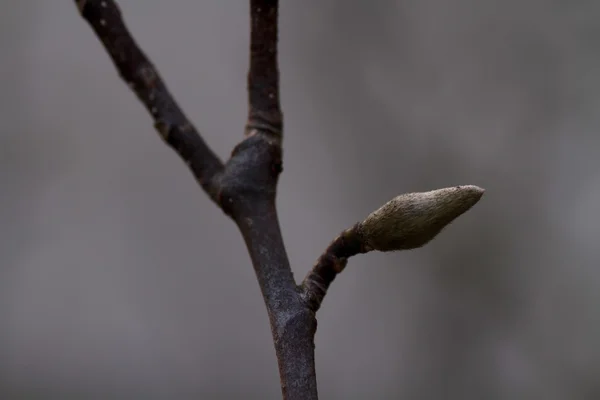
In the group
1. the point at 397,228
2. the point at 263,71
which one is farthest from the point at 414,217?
the point at 263,71

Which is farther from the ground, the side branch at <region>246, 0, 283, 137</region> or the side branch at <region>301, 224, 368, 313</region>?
the side branch at <region>246, 0, 283, 137</region>

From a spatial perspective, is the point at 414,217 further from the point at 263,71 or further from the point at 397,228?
the point at 263,71

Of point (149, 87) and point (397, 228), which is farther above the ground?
point (149, 87)

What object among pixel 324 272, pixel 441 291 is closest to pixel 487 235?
pixel 441 291

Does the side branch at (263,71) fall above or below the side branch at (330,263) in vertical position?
above

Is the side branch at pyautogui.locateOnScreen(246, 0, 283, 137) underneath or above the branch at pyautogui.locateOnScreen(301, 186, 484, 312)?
above

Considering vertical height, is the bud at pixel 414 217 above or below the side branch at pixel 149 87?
below
